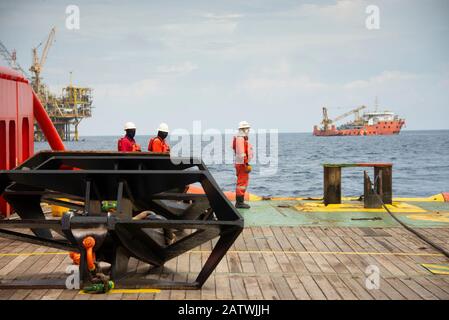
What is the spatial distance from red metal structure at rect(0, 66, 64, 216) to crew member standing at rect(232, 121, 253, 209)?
170 inches

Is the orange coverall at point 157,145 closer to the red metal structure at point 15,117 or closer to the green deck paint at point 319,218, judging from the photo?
the green deck paint at point 319,218

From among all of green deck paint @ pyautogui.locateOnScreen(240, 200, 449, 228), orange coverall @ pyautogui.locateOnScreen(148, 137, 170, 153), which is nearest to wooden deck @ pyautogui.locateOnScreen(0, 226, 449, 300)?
green deck paint @ pyautogui.locateOnScreen(240, 200, 449, 228)

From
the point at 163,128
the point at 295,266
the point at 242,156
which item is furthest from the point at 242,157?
the point at 295,266

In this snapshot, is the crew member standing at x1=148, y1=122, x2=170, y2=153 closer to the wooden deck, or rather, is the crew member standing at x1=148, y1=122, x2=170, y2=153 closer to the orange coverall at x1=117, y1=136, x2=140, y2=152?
the orange coverall at x1=117, y1=136, x2=140, y2=152

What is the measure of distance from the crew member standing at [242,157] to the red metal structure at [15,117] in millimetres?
4325

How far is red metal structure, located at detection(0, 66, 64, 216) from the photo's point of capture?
12.5 meters

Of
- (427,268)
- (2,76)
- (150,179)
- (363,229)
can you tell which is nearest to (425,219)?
(363,229)

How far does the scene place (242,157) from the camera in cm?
1432

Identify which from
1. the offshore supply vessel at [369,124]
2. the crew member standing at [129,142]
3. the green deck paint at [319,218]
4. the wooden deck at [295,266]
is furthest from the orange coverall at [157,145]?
the offshore supply vessel at [369,124]

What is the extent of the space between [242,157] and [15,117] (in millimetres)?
4653

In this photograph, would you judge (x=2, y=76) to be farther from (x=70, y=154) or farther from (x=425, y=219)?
(x=425, y=219)

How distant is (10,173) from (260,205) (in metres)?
8.35
